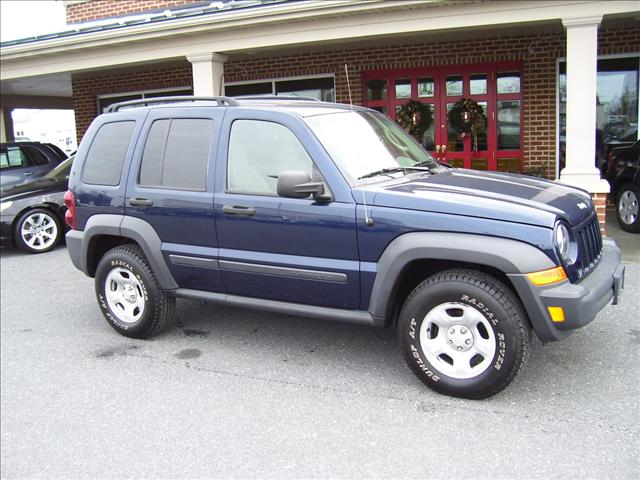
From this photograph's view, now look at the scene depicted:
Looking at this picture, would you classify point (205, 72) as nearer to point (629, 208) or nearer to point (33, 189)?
point (33, 189)

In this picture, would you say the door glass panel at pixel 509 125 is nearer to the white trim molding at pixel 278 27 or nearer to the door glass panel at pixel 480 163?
the door glass panel at pixel 480 163

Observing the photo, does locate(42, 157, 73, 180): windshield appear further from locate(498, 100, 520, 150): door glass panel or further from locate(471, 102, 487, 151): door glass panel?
locate(498, 100, 520, 150): door glass panel

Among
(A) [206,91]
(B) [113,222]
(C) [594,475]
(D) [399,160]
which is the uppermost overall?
(A) [206,91]

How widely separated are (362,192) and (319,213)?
320 millimetres

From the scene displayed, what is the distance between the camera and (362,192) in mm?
4016

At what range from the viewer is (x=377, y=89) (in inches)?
470

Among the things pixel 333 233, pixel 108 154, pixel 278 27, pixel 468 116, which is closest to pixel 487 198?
pixel 333 233

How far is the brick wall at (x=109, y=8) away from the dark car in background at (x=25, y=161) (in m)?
4.22

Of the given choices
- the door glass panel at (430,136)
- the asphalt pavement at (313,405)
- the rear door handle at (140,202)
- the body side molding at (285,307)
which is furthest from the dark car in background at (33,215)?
the door glass panel at (430,136)

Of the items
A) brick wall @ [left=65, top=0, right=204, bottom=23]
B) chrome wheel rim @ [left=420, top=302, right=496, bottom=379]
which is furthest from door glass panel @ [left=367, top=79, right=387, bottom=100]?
chrome wheel rim @ [left=420, top=302, right=496, bottom=379]

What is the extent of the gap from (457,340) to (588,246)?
3.58ft

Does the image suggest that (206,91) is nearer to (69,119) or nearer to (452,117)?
(452,117)

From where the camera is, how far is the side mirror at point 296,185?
395cm

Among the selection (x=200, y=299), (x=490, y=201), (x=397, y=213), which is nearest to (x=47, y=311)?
(x=200, y=299)
